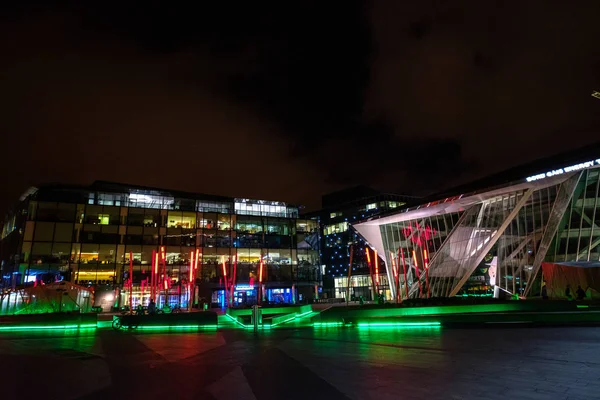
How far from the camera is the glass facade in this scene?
31469mm

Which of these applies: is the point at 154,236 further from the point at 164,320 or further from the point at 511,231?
the point at 511,231

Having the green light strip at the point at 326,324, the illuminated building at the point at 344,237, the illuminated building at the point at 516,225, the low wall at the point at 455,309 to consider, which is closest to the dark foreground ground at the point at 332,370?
the low wall at the point at 455,309

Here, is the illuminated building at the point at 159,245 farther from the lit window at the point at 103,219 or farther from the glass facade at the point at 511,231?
the glass facade at the point at 511,231

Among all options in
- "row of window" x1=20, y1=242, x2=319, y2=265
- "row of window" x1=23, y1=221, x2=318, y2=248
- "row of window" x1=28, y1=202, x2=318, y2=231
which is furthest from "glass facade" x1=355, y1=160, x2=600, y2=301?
"row of window" x1=28, y1=202, x2=318, y2=231

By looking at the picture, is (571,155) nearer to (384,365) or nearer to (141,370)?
(384,365)

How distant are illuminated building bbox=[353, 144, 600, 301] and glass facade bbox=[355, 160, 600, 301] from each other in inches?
2.7

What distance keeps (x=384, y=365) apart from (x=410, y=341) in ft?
15.4

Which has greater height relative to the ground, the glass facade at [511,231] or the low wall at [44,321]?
the glass facade at [511,231]

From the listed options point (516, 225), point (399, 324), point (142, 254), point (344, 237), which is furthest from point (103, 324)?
point (344, 237)

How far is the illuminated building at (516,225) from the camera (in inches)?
1173

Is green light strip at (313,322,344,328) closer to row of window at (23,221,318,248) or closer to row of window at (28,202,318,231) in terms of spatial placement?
row of window at (23,221,318,248)

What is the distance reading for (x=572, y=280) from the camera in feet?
87.4

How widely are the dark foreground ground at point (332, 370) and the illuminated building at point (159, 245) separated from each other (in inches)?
1279

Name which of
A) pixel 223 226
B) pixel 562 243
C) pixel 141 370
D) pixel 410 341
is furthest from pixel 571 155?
pixel 223 226
